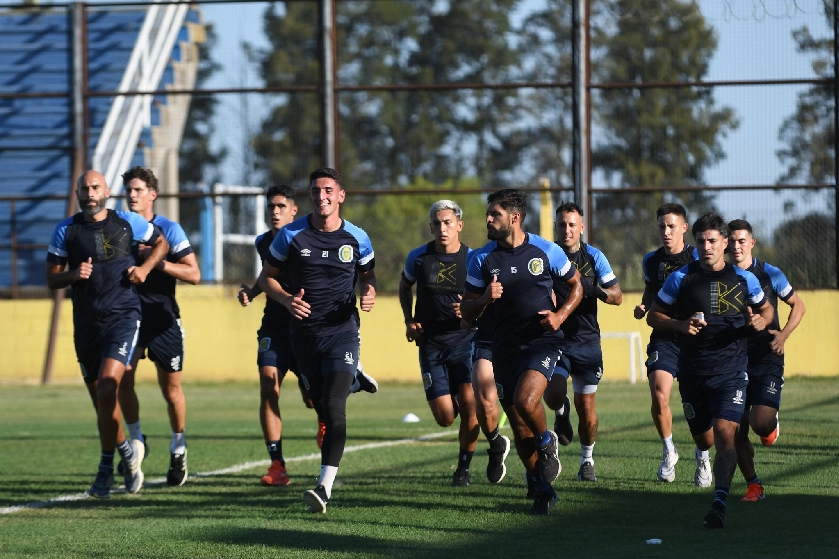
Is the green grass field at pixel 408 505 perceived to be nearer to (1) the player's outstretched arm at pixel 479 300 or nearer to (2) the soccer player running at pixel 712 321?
(2) the soccer player running at pixel 712 321

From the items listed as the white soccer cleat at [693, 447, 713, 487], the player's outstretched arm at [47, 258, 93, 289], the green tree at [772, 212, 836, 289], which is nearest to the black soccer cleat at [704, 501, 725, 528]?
the white soccer cleat at [693, 447, 713, 487]

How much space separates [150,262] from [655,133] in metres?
16.6

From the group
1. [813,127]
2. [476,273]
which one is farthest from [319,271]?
[813,127]

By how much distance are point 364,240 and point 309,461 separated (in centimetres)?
298

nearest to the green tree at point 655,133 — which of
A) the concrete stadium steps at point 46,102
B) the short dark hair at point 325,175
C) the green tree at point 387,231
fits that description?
the green tree at point 387,231

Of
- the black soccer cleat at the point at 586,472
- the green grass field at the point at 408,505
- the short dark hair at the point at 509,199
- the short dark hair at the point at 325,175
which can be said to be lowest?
the green grass field at the point at 408,505

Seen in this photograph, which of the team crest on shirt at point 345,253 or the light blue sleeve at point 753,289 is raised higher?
the team crest on shirt at point 345,253

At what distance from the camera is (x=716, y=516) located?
24.2ft

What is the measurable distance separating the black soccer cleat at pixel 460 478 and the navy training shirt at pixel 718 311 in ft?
6.90

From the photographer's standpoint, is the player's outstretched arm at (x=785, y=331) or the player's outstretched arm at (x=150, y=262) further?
the player's outstretched arm at (x=150, y=262)

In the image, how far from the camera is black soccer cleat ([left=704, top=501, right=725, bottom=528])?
7.36 metres

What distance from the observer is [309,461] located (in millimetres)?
11297

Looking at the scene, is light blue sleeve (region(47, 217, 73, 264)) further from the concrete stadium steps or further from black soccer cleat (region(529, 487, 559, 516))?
the concrete stadium steps

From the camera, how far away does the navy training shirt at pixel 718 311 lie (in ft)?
26.2
